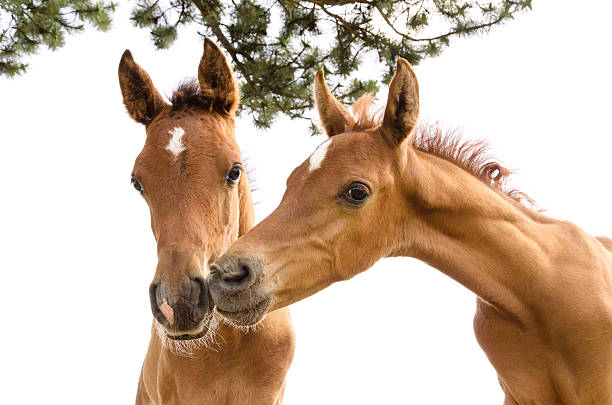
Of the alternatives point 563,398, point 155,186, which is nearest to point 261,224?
point 155,186

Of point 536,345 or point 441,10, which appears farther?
point 441,10

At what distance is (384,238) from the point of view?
117 inches

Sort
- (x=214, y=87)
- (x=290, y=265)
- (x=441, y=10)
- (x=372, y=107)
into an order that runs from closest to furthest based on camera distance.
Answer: (x=290, y=265) < (x=372, y=107) < (x=214, y=87) < (x=441, y=10)

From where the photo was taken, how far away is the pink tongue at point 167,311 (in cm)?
269

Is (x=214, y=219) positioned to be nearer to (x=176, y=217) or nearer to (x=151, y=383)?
(x=176, y=217)

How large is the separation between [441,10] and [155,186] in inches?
161

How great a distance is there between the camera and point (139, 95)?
3.67 metres

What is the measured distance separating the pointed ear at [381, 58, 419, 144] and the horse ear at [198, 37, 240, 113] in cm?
105

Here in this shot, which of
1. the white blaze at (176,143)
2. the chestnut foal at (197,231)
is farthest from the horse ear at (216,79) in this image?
the white blaze at (176,143)

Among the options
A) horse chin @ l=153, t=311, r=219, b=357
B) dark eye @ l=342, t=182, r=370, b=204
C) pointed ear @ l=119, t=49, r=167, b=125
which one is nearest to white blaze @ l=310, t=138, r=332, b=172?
dark eye @ l=342, t=182, r=370, b=204

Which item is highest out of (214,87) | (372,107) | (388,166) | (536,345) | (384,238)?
(214,87)

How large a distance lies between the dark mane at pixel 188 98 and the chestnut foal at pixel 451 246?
851 mm

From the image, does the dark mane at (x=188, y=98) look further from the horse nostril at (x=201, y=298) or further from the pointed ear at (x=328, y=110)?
the horse nostril at (x=201, y=298)

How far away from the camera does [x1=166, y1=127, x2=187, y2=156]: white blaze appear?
317cm
